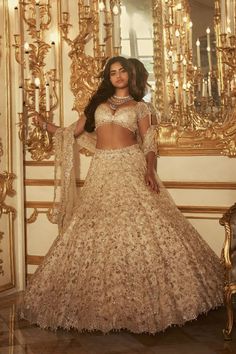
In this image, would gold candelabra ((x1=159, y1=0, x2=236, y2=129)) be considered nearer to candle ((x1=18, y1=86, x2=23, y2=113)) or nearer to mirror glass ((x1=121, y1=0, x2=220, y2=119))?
mirror glass ((x1=121, y1=0, x2=220, y2=119))

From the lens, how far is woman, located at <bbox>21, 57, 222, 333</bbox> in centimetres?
348

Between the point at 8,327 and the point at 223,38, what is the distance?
2.31m

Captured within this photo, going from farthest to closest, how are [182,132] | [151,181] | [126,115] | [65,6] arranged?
1. [65,6]
2. [182,132]
3. [126,115]
4. [151,181]

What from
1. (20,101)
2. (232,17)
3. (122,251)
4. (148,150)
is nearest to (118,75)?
(148,150)

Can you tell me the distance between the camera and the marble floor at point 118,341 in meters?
3.24

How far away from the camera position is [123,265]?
11.6ft

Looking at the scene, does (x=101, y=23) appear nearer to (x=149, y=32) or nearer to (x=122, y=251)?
(x=149, y=32)

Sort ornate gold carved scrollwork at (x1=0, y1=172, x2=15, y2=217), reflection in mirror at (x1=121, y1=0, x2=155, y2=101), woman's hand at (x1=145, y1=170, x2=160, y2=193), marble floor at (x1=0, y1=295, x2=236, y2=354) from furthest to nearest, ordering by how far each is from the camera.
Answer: ornate gold carved scrollwork at (x1=0, y1=172, x2=15, y2=217), reflection in mirror at (x1=121, y1=0, x2=155, y2=101), woman's hand at (x1=145, y1=170, x2=160, y2=193), marble floor at (x1=0, y1=295, x2=236, y2=354)

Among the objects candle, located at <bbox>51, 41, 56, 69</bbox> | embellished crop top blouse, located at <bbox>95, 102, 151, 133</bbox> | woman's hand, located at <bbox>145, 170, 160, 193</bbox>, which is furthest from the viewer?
candle, located at <bbox>51, 41, 56, 69</bbox>

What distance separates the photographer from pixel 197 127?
435cm

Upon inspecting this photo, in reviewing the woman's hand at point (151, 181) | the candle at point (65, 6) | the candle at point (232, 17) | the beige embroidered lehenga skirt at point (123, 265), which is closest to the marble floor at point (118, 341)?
the beige embroidered lehenga skirt at point (123, 265)

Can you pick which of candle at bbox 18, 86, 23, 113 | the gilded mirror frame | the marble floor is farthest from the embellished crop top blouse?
the marble floor

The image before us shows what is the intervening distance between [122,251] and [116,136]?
81 centimetres

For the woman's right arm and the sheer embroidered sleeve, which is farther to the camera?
the woman's right arm
